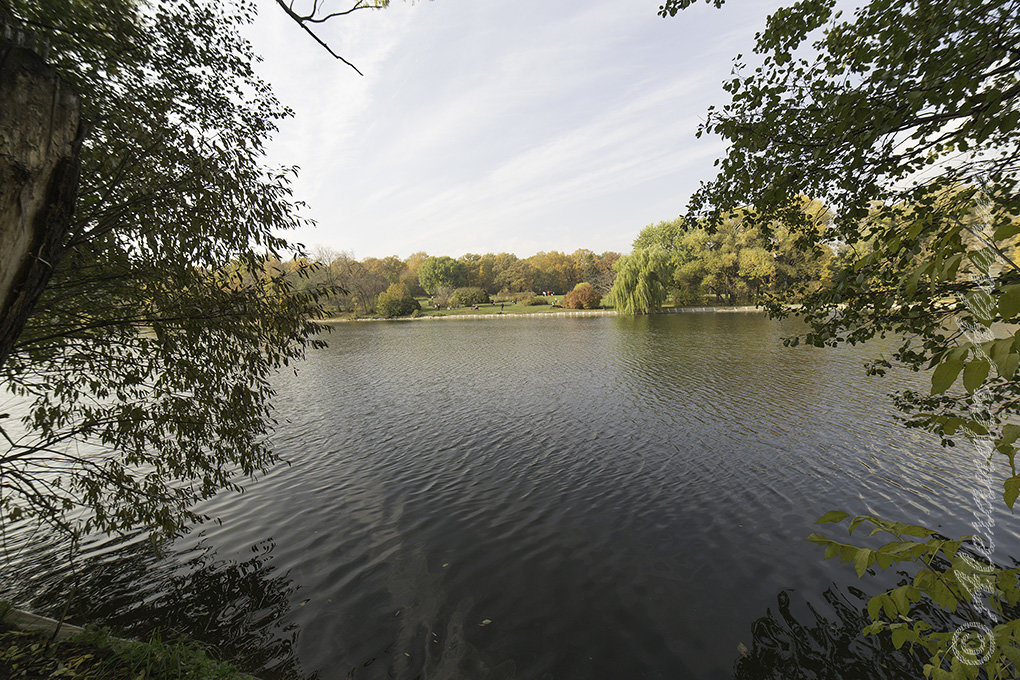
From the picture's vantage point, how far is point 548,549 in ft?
27.4

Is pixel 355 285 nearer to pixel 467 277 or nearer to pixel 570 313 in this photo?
pixel 467 277

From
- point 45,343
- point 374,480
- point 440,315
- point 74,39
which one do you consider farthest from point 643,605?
point 440,315

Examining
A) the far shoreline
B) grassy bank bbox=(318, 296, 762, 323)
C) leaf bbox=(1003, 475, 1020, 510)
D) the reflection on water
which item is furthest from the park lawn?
leaf bbox=(1003, 475, 1020, 510)

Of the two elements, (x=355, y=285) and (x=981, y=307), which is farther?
(x=355, y=285)

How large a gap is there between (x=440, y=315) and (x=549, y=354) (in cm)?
6072

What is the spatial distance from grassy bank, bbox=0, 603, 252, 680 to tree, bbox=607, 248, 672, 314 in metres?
59.9

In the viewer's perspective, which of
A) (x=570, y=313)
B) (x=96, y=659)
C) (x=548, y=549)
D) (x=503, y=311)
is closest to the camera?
(x=96, y=659)

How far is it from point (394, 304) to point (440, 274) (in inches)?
1289

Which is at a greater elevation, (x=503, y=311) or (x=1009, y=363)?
(x=1009, y=363)

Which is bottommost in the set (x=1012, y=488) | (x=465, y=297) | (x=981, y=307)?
(x=465, y=297)

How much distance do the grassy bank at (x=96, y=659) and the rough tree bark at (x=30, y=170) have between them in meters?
3.82

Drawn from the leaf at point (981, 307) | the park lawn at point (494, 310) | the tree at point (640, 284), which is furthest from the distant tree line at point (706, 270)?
the leaf at point (981, 307)

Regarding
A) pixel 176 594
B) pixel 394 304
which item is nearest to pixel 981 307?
pixel 176 594

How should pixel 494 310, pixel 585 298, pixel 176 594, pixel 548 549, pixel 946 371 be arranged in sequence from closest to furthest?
pixel 946 371 → pixel 176 594 → pixel 548 549 → pixel 585 298 → pixel 494 310
